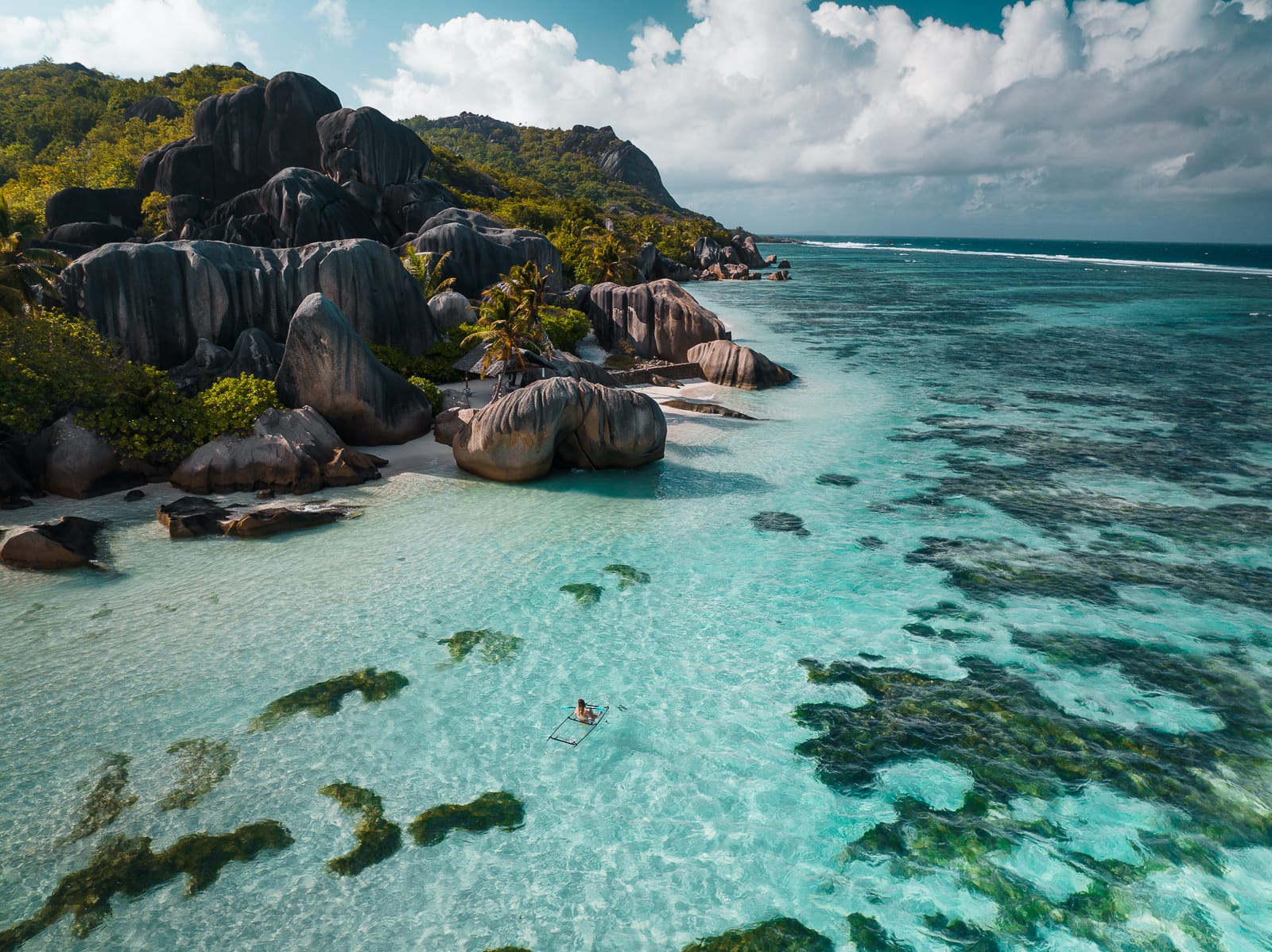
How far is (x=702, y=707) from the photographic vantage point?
13.0m

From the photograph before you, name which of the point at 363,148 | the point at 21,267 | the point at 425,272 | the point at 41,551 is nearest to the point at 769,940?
the point at 41,551

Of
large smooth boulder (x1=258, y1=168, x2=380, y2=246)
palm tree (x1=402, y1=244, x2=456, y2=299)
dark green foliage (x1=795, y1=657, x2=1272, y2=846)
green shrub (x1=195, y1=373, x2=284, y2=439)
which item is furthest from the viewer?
large smooth boulder (x1=258, y1=168, x2=380, y2=246)

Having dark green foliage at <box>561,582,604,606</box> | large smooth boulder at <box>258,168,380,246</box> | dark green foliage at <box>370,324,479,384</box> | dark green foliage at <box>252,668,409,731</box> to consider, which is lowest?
dark green foliage at <box>252,668,409,731</box>

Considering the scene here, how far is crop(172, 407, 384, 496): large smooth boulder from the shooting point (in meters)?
21.6

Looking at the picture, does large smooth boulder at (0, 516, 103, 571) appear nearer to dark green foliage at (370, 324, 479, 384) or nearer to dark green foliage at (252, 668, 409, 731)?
dark green foliage at (252, 668, 409, 731)

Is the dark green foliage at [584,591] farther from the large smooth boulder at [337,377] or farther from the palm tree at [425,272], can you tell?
the palm tree at [425,272]

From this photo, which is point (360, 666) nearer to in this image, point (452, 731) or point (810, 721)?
point (452, 731)

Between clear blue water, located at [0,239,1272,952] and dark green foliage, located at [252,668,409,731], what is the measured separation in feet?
0.89

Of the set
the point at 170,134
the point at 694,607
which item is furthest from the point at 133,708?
the point at 170,134

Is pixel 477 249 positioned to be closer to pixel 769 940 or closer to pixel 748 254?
pixel 769 940

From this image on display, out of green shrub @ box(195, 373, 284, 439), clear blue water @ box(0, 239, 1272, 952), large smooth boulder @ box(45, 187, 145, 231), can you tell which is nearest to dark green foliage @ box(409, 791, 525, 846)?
clear blue water @ box(0, 239, 1272, 952)

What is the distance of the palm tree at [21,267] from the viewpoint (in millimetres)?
22984

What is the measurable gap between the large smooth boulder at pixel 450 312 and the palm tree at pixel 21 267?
15894mm

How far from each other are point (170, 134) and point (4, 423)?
228 ft
